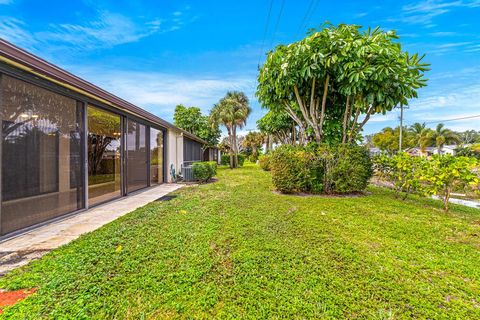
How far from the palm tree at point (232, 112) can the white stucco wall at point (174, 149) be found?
7.11 metres

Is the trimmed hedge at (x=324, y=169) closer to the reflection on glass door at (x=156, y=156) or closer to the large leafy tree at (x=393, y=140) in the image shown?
the reflection on glass door at (x=156, y=156)

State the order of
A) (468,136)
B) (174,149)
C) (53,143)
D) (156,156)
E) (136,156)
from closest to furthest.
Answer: (53,143)
(136,156)
(156,156)
(174,149)
(468,136)

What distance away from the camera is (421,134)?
137 ft

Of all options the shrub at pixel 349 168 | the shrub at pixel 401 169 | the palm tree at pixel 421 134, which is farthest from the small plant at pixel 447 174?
the palm tree at pixel 421 134

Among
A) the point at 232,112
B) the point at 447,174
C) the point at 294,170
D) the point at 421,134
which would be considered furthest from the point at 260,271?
the point at 421,134

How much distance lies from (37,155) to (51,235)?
5.18ft

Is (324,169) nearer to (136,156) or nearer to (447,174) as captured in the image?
(447,174)

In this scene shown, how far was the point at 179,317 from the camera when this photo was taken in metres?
1.73

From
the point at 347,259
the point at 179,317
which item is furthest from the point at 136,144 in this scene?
the point at 347,259

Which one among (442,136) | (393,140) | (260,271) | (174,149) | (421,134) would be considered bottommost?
(260,271)

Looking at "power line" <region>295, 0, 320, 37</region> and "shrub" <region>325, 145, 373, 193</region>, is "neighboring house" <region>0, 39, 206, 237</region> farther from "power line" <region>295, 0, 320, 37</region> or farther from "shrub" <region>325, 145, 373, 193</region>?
"power line" <region>295, 0, 320, 37</region>

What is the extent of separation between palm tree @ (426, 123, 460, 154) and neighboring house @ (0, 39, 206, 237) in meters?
52.4

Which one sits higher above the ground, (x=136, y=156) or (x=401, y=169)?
(x=136, y=156)

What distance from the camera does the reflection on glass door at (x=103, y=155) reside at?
5.30 m
